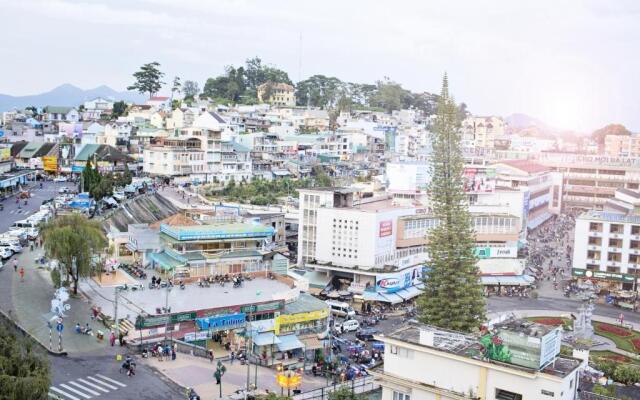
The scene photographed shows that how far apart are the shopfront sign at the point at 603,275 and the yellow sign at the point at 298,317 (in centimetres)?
1824

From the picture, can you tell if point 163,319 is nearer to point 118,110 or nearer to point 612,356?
point 612,356

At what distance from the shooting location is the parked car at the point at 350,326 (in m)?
27.9

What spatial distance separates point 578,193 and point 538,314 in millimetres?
33723

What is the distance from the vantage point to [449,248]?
83.0ft

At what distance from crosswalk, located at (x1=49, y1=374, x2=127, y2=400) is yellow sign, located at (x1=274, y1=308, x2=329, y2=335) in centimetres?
712

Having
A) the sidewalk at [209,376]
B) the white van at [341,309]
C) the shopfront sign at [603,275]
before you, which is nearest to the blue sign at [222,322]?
the sidewalk at [209,376]

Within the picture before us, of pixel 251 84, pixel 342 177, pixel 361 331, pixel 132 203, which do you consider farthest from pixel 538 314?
pixel 251 84

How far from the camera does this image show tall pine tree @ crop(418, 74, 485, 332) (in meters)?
24.4

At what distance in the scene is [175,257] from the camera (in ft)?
95.0

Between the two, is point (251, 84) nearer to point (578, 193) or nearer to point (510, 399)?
point (578, 193)

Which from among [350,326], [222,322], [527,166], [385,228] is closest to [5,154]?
[385,228]

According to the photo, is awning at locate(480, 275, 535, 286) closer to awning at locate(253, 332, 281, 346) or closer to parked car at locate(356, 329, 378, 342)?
parked car at locate(356, 329, 378, 342)

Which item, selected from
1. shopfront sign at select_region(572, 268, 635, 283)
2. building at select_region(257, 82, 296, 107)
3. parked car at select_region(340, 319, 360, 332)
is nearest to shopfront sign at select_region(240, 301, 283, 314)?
parked car at select_region(340, 319, 360, 332)

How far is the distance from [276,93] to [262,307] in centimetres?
7160
